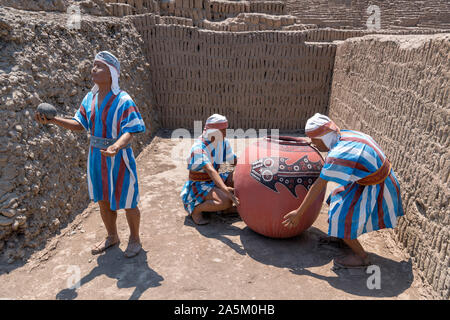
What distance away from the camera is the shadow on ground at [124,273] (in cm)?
262

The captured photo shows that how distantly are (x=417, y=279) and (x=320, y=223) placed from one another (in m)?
1.13

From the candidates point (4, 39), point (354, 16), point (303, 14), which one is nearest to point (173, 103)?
point (4, 39)

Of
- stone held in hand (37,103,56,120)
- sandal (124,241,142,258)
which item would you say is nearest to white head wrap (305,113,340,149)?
sandal (124,241,142,258)

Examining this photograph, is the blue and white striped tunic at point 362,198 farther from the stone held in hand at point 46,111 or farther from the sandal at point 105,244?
the stone held in hand at point 46,111

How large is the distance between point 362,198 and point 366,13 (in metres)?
13.6

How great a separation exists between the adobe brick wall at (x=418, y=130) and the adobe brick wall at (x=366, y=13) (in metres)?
9.28

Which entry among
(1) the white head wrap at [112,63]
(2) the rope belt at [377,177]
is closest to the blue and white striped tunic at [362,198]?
(2) the rope belt at [377,177]

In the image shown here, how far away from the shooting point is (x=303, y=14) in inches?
551

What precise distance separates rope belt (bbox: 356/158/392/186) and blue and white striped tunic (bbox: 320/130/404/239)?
0.16 ft

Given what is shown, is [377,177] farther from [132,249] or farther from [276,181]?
[132,249]

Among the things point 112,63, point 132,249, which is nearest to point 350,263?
point 132,249

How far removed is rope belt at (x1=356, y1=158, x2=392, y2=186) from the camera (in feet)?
9.02

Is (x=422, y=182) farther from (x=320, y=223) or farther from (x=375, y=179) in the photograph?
(x=320, y=223)

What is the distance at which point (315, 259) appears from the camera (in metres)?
3.09
